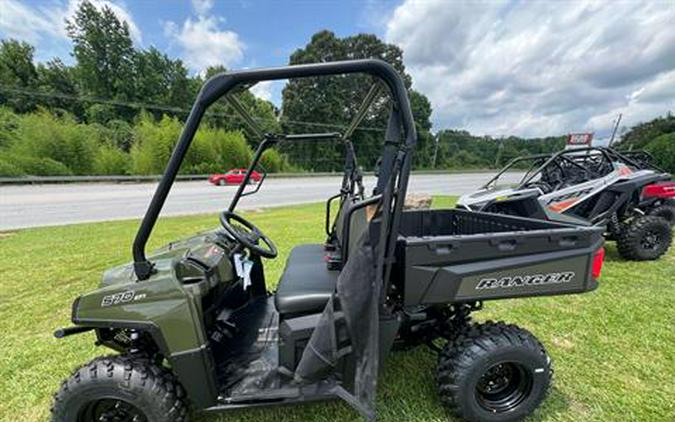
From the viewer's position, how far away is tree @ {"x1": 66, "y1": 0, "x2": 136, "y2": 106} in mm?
34156

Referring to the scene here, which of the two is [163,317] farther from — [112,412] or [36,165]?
[36,165]

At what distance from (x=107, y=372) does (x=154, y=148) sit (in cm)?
2401

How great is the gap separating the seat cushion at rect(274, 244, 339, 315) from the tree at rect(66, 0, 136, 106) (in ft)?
133

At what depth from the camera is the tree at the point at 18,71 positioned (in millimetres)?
29783

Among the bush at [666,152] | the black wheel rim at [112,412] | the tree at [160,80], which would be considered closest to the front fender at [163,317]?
the black wheel rim at [112,412]

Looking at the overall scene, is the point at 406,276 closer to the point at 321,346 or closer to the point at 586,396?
the point at 321,346

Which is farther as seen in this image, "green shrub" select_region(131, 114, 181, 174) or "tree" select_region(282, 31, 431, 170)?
"tree" select_region(282, 31, 431, 170)

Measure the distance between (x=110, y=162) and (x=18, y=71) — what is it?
23.4 meters

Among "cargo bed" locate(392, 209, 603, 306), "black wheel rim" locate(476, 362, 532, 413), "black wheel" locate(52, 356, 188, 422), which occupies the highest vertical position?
"cargo bed" locate(392, 209, 603, 306)

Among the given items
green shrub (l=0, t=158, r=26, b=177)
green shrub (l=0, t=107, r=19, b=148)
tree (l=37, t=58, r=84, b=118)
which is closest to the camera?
green shrub (l=0, t=158, r=26, b=177)

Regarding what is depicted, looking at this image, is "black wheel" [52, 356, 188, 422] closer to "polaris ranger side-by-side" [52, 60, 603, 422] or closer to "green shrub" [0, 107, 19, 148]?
"polaris ranger side-by-side" [52, 60, 603, 422]

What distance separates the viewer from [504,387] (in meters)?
1.84

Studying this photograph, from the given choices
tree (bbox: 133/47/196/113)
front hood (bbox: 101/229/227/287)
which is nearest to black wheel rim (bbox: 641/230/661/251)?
front hood (bbox: 101/229/227/287)

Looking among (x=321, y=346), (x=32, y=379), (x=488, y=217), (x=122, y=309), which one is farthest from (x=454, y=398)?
(x=32, y=379)
